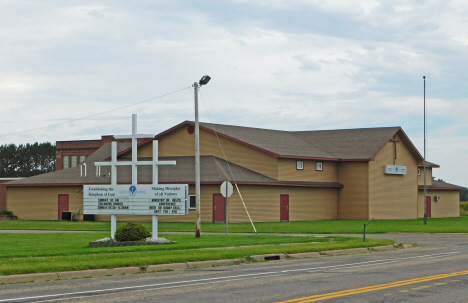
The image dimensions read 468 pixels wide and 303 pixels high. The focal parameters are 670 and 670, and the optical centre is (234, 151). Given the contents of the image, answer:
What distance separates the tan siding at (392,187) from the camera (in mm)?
56656

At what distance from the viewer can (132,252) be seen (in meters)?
22.2

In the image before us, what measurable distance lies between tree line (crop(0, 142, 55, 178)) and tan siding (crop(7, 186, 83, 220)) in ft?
282

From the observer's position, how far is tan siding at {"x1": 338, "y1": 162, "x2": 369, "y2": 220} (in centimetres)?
5606

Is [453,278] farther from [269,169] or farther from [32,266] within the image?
[269,169]

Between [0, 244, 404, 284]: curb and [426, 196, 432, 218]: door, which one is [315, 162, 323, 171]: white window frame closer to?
[426, 196, 432, 218]: door

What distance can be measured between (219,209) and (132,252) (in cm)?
2769

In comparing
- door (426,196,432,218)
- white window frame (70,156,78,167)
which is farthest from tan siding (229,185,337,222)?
white window frame (70,156,78,167)

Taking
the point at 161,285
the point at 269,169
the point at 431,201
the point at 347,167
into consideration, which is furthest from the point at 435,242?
the point at 431,201

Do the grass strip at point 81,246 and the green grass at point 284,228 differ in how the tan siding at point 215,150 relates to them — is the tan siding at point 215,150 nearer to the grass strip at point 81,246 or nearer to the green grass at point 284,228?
the green grass at point 284,228

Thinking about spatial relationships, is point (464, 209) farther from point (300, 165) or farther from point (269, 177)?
point (269, 177)

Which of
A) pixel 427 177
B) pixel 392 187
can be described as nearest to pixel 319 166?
pixel 392 187

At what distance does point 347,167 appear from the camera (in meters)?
57.2

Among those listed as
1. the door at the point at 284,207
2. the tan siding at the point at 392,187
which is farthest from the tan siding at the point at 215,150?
the tan siding at the point at 392,187

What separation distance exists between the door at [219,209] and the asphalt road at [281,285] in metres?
29.1
